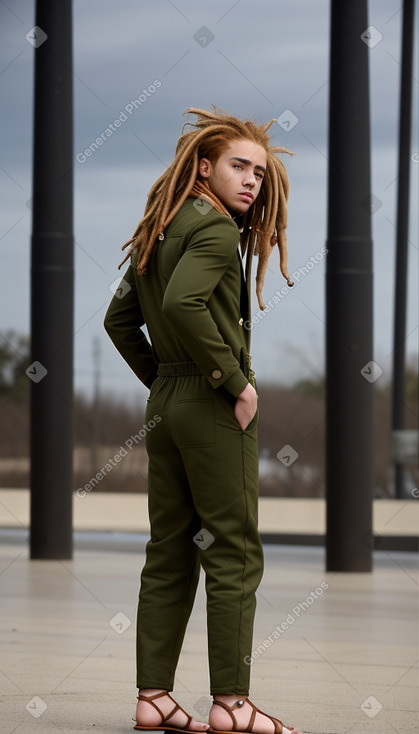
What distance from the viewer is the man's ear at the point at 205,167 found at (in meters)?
3.06

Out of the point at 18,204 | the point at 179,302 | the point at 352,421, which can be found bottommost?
the point at 352,421

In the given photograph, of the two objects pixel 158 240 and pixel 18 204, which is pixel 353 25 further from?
pixel 158 240

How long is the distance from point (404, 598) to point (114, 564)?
2184mm

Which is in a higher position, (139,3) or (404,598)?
(139,3)

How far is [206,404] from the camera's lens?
114 inches

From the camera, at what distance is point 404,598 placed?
19.9 ft

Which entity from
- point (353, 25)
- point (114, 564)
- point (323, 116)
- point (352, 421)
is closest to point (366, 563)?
point (352, 421)

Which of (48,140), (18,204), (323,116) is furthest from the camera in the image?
(323,116)
